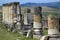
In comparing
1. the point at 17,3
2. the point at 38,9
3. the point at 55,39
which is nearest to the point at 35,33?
the point at 38,9

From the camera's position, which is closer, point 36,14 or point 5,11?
point 36,14

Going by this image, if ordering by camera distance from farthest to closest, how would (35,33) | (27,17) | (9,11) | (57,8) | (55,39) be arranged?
1. (57,8)
2. (9,11)
3. (27,17)
4. (35,33)
5. (55,39)

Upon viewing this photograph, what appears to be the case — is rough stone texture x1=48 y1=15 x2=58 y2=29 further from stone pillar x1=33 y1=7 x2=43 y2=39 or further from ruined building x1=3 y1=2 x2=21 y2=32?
ruined building x1=3 y1=2 x2=21 y2=32

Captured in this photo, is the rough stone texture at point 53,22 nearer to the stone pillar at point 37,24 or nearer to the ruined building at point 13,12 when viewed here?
the stone pillar at point 37,24

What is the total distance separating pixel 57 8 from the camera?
1641 inches

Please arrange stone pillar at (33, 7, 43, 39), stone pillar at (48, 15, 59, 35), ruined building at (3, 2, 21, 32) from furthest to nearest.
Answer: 1. ruined building at (3, 2, 21, 32)
2. stone pillar at (33, 7, 43, 39)
3. stone pillar at (48, 15, 59, 35)

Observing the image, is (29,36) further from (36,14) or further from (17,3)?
(17,3)

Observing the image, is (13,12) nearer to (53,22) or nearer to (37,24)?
(37,24)

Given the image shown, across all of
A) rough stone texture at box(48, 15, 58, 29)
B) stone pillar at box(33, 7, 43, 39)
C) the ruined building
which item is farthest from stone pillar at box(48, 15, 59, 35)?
the ruined building

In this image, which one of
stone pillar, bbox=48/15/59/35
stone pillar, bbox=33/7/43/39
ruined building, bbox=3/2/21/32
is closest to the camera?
stone pillar, bbox=48/15/59/35

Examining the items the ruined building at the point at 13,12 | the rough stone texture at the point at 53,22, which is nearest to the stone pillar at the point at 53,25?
the rough stone texture at the point at 53,22

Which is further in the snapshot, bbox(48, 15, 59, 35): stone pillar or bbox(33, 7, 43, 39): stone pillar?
bbox(33, 7, 43, 39): stone pillar

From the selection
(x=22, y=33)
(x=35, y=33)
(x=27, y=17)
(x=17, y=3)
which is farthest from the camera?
(x=17, y=3)

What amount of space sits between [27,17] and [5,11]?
6065mm
